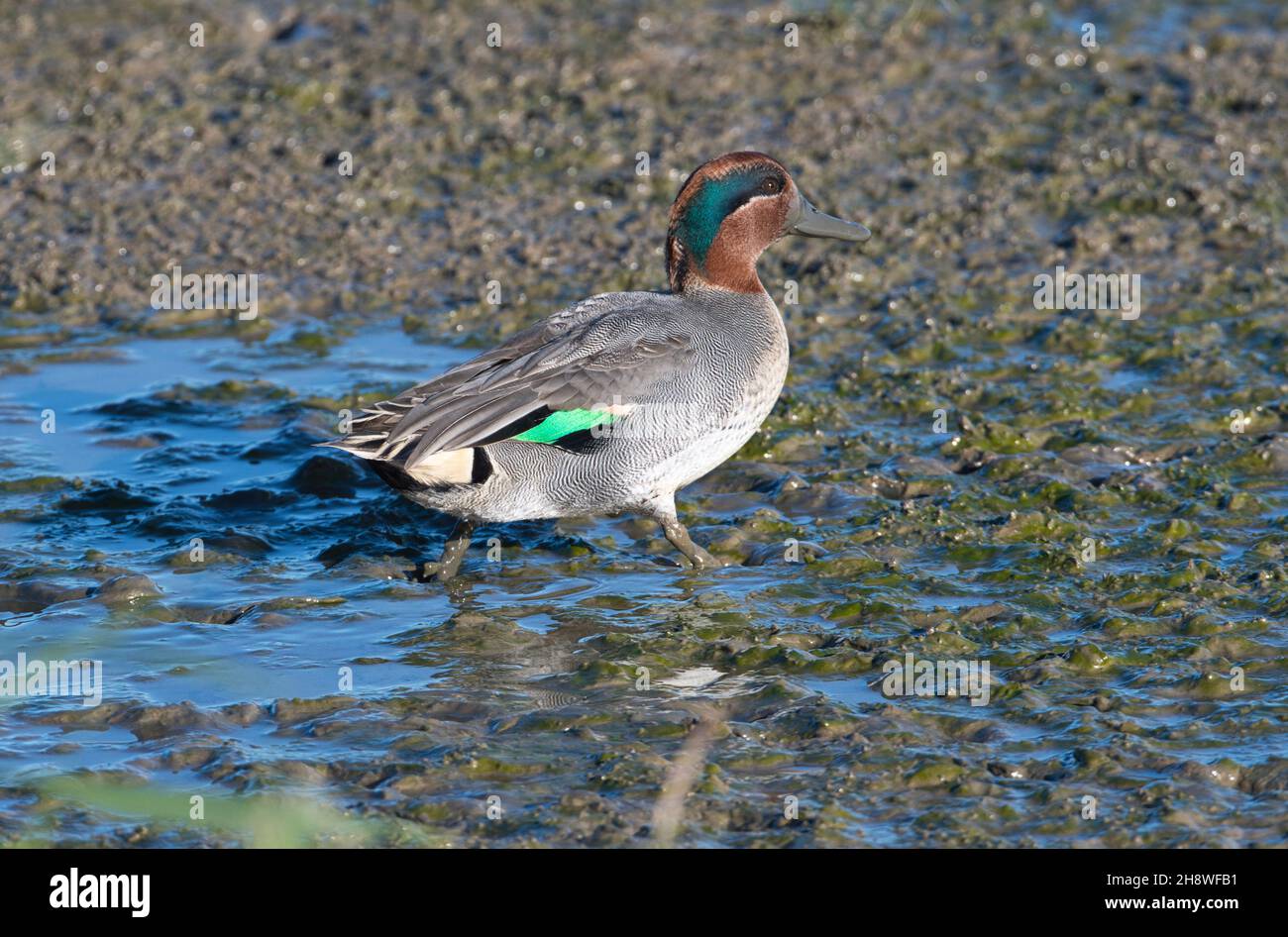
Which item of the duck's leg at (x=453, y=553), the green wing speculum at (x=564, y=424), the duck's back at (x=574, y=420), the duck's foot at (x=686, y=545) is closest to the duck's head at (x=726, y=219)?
the duck's back at (x=574, y=420)

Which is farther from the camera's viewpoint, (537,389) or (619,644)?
(537,389)

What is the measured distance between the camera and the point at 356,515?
7352 millimetres

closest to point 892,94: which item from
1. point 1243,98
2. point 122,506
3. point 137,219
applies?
point 1243,98

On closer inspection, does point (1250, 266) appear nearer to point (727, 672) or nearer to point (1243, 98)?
point (1243, 98)

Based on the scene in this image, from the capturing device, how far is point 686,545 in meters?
6.76

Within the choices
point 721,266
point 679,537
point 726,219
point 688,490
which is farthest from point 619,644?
point 726,219

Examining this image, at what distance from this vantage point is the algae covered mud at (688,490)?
17.3 ft

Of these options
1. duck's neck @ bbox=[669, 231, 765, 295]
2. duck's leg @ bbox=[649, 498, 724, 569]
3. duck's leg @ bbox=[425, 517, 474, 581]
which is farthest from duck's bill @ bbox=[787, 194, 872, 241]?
duck's leg @ bbox=[425, 517, 474, 581]

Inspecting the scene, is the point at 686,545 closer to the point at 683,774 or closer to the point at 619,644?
the point at 619,644

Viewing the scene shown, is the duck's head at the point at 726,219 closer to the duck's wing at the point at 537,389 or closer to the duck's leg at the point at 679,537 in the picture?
the duck's wing at the point at 537,389

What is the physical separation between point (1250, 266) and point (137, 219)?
6.16 metres

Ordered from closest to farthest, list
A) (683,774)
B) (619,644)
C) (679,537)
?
(683,774) → (619,644) → (679,537)

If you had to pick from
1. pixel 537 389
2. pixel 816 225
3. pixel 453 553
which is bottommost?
pixel 453 553

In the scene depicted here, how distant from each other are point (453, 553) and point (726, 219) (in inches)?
68.2
